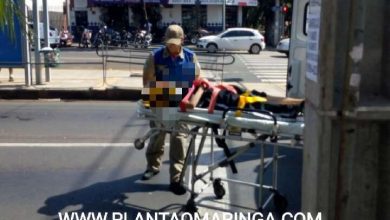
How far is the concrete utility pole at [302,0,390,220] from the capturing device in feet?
7.55

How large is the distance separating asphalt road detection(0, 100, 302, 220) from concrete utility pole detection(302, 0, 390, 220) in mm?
2438

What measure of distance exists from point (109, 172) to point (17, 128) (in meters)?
3.08

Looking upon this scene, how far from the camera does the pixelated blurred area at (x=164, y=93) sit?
5031mm

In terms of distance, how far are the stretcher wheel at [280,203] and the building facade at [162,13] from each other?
3584cm

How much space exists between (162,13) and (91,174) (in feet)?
118

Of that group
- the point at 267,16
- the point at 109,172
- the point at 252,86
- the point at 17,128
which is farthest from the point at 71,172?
the point at 267,16

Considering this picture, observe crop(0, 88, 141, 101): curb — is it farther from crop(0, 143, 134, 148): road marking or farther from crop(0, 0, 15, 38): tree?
crop(0, 0, 15, 38): tree

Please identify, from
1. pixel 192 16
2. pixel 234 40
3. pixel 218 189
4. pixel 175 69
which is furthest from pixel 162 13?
pixel 218 189

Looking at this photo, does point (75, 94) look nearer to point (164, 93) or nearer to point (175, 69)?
point (175, 69)

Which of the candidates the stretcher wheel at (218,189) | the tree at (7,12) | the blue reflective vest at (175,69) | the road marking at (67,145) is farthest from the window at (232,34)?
the tree at (7,12)

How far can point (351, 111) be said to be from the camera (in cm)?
234

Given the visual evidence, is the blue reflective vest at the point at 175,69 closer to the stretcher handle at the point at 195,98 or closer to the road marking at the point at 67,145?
the stretcher handle at the point at 195,98

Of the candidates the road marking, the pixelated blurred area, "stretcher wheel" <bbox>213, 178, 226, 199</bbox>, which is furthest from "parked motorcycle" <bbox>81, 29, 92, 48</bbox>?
"stretcher wheel" <bbox>213, 178, 226, 199</bbox>

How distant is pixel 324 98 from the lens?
238 centimetres
